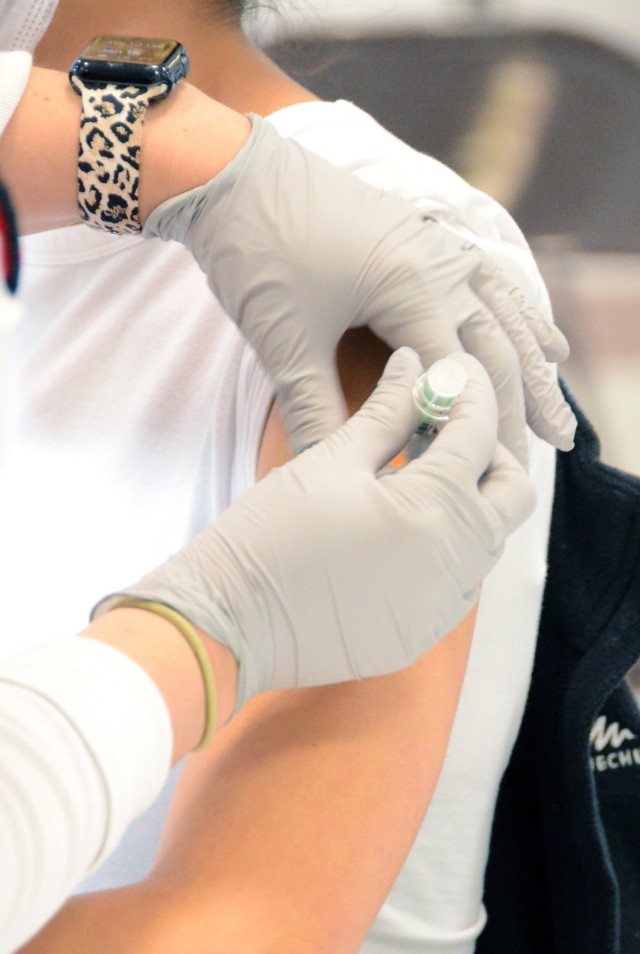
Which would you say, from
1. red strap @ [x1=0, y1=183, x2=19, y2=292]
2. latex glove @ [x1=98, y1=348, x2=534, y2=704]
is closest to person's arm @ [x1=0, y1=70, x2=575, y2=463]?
latex glove @ [x1=98, y1=348, x2=534, y2=704]

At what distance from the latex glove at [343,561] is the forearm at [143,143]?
0.32 meters

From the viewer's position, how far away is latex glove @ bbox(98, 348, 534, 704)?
61 centimetres

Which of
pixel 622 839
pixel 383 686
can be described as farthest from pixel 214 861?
pixel 622 839

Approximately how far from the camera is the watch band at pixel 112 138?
2.61ft

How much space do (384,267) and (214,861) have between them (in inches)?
19.9

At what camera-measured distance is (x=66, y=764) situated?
0.45m

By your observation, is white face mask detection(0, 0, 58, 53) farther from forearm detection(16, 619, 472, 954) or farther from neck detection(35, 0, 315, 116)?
forearm detection(16, 619, 472, 954)

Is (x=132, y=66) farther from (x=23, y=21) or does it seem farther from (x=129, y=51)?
(x=23, y=21)

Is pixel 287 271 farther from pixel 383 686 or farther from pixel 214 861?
pixel 214 861

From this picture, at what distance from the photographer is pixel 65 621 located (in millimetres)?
872

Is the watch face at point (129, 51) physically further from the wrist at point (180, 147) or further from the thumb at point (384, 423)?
the thumb at point (384, 423)

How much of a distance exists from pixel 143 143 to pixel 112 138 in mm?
29

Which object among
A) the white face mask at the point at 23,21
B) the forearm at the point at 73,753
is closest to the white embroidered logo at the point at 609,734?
the forearm at the point at 73,753

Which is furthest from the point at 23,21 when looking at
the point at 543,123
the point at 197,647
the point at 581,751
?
the point at 543,123
